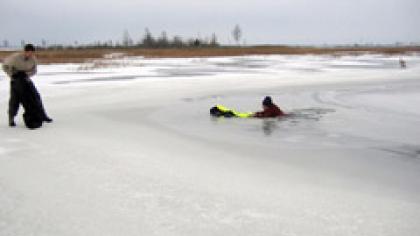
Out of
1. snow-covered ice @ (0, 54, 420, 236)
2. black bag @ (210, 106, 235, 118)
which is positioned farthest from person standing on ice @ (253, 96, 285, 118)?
black bag @ (210, 106, 235, 118)

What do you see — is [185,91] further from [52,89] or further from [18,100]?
[18,100]

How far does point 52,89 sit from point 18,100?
6650 millimetres

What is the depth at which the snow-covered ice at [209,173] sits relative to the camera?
11.1 ft

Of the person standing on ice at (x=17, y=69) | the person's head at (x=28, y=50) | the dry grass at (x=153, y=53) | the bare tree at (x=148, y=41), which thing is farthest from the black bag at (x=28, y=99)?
the bare tree at (x=148, y=41)

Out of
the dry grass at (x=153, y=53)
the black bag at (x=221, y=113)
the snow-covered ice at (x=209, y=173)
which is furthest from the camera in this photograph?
the dry grass at (x=153, y=53)

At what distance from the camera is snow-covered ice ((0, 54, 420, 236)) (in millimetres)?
3395

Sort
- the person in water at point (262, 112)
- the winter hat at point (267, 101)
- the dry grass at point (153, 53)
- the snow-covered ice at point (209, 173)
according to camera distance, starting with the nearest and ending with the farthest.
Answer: the snow-covered ice at point (209, 173), the winter hat at point (267, 101), the person in water at point (262, 112), the dry grass at point (153, 53)

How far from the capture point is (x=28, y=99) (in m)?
7.57

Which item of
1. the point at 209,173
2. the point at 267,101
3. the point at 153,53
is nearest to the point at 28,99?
the point at 209,173

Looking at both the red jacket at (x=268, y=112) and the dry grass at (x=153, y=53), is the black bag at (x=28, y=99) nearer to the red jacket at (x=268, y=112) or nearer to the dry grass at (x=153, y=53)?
the red jacket at (x=268, y=112)

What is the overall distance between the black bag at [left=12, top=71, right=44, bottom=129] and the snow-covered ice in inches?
8.7

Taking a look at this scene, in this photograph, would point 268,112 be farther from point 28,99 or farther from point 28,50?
point 28,50

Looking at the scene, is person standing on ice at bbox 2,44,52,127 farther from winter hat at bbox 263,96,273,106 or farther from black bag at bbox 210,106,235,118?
winter hat at bbox 263,96,273,106

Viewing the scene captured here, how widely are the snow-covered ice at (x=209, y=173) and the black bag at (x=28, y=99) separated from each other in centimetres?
22
